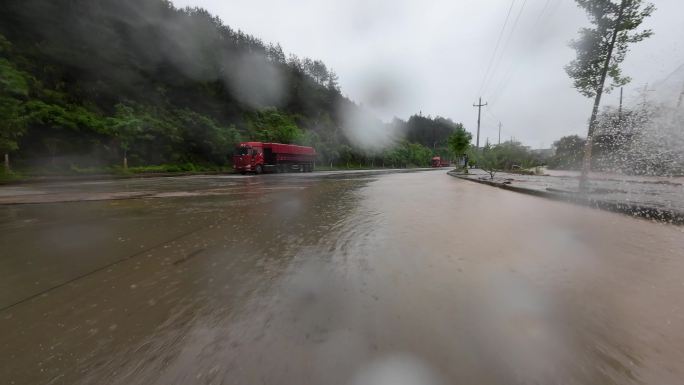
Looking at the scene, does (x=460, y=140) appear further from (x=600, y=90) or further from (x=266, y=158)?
(x=600, y=90)

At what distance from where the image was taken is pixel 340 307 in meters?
2.05

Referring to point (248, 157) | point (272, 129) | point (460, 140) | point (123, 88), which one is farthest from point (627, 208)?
point (272, 129)

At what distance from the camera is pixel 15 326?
183cm

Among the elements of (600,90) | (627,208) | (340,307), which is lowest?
(340,307)

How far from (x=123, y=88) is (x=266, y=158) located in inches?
681

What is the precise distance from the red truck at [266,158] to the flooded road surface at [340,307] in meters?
22.0

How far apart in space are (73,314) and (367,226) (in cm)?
352

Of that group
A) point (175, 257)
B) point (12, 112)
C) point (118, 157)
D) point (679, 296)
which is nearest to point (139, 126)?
point (118, 157)

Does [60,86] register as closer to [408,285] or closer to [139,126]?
[139,126]

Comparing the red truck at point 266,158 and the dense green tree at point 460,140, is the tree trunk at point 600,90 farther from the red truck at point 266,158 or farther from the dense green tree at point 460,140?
the dense green tree at point 460,140

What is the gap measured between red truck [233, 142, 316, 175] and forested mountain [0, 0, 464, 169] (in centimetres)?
674

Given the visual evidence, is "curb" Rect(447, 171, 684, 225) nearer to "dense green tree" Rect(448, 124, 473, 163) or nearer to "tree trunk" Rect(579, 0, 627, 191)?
"tree trunk" Rect(579, 0, 627, 191)

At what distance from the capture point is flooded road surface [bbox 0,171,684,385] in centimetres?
144

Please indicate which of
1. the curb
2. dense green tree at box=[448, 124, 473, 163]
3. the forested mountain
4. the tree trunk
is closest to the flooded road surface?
the curb
